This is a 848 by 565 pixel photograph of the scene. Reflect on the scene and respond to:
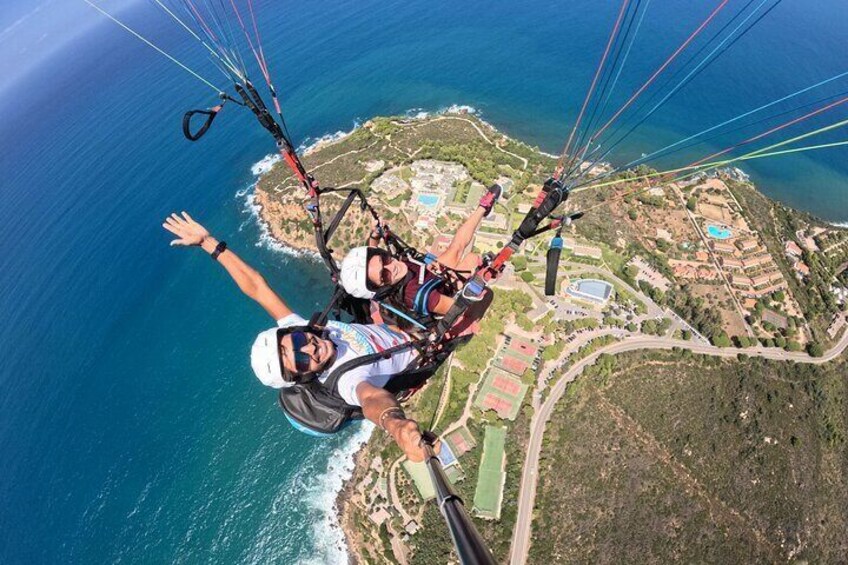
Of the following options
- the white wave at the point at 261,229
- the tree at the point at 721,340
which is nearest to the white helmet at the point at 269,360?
the tree at the point at 721,340

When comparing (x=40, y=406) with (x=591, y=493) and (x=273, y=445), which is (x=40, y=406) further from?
(x=591, y=493)

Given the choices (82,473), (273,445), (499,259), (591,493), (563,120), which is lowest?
(591,493)

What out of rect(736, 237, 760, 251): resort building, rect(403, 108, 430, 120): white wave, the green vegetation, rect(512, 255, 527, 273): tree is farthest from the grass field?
rect(403, 108, 430, 120): white wave

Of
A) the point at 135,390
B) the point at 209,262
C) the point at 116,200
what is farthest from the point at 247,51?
the point at 135,390

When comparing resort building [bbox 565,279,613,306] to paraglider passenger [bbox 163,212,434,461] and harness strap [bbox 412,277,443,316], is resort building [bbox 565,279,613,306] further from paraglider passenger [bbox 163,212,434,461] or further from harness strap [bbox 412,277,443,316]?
paraglider passenger [bbox 163,212,434,461]

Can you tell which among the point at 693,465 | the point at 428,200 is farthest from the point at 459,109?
the point at 693,465
